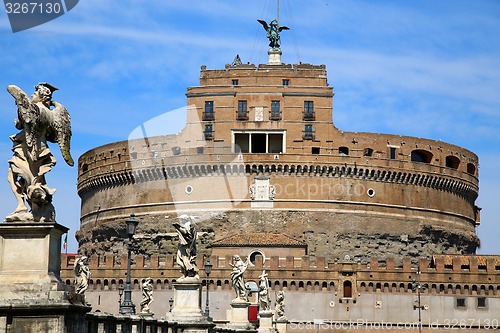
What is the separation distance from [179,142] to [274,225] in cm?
893

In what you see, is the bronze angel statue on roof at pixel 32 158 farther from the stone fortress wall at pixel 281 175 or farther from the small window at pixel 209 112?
the small window at pixel 209 112

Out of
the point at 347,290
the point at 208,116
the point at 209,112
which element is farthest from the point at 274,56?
the point at 347,290

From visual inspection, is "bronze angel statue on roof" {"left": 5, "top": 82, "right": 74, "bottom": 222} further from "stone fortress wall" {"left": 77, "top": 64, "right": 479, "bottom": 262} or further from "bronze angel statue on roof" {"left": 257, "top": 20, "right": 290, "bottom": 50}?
"bronze angel statue on roof" {"left": 257, "top": 20, "right": 290, "bottom": 50}

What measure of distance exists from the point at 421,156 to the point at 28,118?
61977mm

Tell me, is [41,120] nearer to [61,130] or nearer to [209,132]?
[61,130]

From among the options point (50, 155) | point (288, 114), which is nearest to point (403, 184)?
point (288, 114)

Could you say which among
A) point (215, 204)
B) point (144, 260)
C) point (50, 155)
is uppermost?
point (215, 204)

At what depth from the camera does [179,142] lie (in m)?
65.5

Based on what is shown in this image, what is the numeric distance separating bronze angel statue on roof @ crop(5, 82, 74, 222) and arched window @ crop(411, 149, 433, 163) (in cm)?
5973

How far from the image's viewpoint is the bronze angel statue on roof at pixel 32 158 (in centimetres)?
933

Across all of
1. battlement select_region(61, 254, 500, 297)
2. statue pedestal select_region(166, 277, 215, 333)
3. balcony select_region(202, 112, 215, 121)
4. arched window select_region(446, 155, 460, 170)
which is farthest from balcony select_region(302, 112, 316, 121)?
statue pedestal select_region(166, 277, 215, 333)

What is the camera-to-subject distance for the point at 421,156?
69562 millimetres

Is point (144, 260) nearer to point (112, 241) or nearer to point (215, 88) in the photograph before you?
point (112, 241)

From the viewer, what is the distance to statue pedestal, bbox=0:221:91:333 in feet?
29.7
